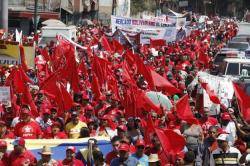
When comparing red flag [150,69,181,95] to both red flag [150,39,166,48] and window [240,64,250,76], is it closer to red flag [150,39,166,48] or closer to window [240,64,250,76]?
window [240,64,250,76]

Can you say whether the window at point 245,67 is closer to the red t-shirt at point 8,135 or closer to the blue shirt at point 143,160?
the red t-shirt at point 8,135

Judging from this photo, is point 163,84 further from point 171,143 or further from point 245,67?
point 245,67

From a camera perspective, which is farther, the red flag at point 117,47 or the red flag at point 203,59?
the red flag at point 203,59

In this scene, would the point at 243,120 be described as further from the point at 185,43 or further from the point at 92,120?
the point at 185,43

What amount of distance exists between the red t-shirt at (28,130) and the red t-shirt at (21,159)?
6.48 ft

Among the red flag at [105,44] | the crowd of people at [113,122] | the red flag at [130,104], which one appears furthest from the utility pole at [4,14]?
the red flag at [130,104]

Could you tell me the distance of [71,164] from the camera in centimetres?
1102

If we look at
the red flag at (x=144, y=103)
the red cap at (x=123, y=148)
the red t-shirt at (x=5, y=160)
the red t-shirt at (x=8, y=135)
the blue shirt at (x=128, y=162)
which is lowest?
the red t-shirt at (x=8, y=135)

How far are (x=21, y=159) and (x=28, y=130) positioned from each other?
7.19ft

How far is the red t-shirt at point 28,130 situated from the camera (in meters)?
13.2

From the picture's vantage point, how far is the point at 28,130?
13.2 meters

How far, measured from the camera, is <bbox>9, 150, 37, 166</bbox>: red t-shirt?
36.2ft

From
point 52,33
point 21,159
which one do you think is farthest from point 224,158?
point 52,33

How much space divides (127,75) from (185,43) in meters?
19.2
